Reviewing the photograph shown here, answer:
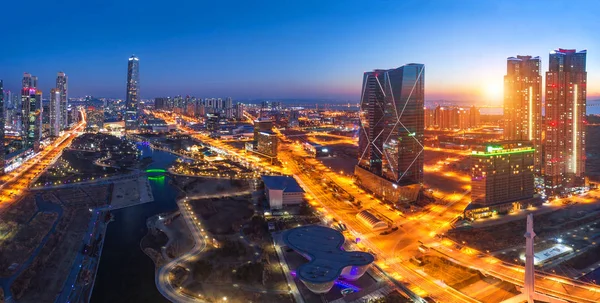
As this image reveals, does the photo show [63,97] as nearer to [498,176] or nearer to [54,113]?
[54,113]

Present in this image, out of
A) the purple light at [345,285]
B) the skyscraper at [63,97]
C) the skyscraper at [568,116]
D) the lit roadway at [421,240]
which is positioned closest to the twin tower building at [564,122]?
the skyscraper at [568,116]

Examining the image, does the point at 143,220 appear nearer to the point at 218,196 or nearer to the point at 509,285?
the point at 218,196

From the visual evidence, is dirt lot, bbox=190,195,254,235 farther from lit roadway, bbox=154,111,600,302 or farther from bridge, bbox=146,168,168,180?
bridge, bbox=146,168,168,180

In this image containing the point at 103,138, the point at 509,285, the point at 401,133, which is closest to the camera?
the point at 509,285

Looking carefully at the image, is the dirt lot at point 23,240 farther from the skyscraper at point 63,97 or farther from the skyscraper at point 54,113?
the skyscraper at point 63,97

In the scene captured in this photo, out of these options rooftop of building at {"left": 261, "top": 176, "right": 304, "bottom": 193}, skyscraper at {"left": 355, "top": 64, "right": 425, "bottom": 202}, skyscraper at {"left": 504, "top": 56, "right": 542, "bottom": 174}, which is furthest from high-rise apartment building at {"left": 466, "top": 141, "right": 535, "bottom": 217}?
rooftop of building at {"left": 261, "top": 176, "right": 304, "bottom": 193}

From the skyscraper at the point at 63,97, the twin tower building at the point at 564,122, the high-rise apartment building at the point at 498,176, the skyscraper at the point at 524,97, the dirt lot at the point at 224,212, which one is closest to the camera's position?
the dirt lot at the point at 224,212

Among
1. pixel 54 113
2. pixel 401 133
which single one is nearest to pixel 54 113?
pixel 54 113

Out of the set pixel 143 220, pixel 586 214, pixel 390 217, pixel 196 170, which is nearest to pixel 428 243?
pixel 390 217
